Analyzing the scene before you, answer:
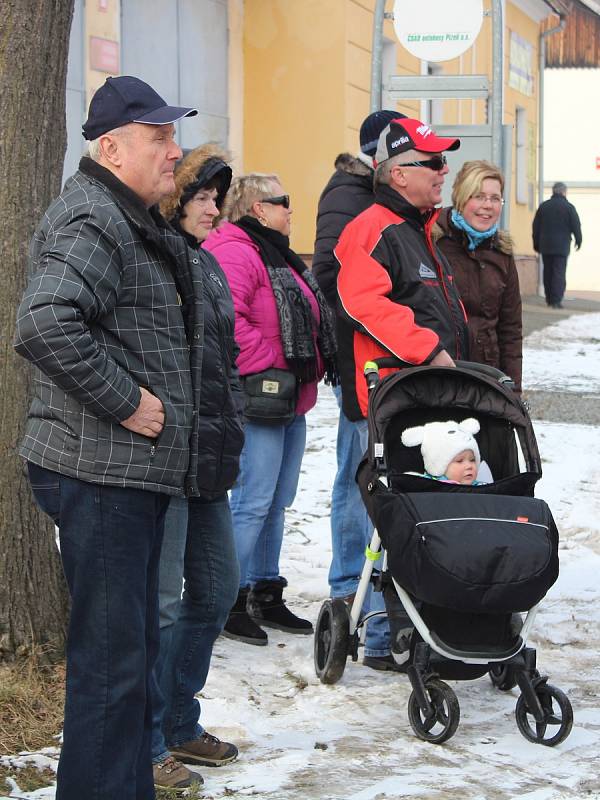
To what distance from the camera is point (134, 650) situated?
307 cm

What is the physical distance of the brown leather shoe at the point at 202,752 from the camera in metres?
3.83

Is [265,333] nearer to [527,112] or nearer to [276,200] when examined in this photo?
[276,200]

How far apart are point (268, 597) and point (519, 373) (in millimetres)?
1403

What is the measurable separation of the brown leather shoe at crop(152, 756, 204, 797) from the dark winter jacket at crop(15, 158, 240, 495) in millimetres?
958

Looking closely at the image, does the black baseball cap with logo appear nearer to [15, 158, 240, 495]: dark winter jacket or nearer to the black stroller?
the black stroller

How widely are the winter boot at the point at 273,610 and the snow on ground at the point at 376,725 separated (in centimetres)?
7

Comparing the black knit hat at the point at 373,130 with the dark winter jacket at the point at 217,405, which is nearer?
the dark winter jacket at the point at 217,405

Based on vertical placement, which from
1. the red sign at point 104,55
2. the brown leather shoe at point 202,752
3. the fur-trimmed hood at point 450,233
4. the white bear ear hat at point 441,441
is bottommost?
the brown leather shoe at point 202,752

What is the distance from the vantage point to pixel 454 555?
3.97 meters

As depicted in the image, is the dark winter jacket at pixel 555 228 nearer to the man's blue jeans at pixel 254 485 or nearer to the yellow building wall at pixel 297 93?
the yellow building wall at pixel 297 93

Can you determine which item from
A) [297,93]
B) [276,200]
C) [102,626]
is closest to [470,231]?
[276,200]

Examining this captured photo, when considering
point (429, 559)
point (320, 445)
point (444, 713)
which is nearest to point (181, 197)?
point (429, 559)

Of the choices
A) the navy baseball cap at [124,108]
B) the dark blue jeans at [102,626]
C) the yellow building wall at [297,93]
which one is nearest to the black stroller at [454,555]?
the dark blue jeans at [102,626]

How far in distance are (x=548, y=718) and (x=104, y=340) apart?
2.03 meters
